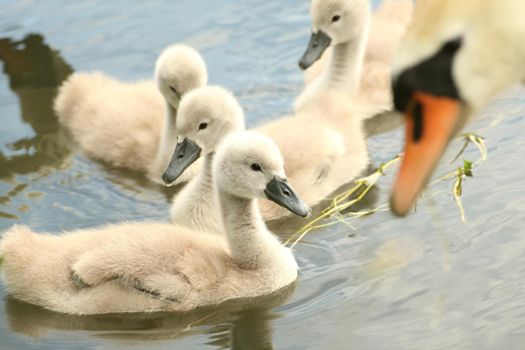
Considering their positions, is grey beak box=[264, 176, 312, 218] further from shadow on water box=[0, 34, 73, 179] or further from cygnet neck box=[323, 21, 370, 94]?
shadow on water box=[0, 34, 73, 179]

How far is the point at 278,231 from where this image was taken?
6.04 metres

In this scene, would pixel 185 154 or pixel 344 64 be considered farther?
pixel 344 64

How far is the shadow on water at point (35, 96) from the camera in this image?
693 centimetres

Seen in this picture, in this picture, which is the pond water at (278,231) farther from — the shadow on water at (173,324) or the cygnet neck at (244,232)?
the cygnet neck at (244,232)

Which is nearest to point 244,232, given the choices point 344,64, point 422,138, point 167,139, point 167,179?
point 167,179

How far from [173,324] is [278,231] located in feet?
3.55

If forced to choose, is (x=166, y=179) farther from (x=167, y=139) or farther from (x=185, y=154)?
(x=167, y=139)

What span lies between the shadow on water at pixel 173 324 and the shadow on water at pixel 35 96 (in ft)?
5.59

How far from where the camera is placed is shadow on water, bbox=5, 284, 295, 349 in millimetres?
5035

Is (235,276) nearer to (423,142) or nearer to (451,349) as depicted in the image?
(451,349)

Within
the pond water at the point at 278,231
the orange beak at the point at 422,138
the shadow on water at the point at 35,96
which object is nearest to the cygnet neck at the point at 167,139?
the pond water at the point at 278,231

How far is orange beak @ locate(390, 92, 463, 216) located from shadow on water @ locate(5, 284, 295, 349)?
6.49 ft

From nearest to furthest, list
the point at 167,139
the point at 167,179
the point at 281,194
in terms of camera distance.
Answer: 1. the point at 281,194
2. the point at 167,179
3. the point at 167,139

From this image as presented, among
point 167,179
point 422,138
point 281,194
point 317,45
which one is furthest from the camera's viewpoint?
point 317,45
